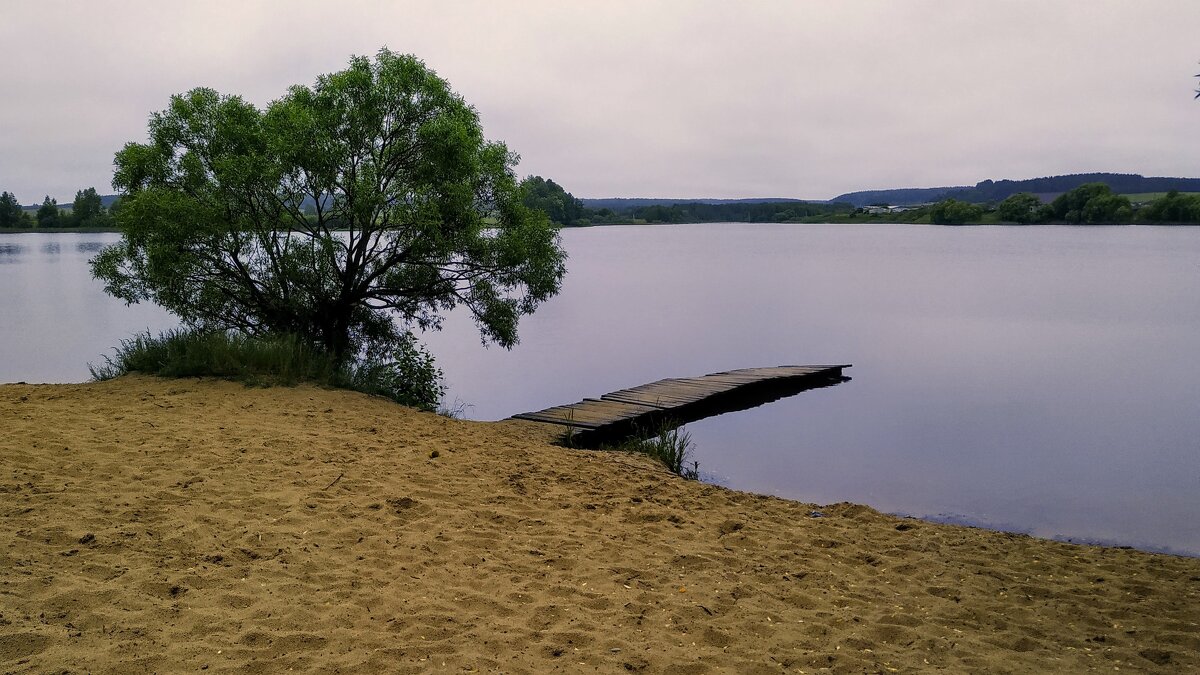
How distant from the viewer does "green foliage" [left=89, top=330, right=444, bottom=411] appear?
412 inches

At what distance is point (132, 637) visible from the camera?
12.7 ft

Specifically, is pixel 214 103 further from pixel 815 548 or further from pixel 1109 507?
pixel 1109 507

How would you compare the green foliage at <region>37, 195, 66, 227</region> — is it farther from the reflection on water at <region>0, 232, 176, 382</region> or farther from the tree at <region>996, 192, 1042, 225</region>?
the tree at <region>996, 192, 1042, 225</region>

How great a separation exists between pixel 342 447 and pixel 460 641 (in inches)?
160

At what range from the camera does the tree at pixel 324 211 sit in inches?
444

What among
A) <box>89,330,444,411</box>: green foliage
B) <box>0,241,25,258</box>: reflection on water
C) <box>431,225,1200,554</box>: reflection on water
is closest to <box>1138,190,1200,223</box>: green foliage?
<box>431,225,1200,554</box>: reflection on water

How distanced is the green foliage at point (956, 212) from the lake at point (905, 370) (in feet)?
237

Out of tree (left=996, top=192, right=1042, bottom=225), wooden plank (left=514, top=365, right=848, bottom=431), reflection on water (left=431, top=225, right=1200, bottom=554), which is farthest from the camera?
tree (left=996, top=192, right=1042, bottom=225)

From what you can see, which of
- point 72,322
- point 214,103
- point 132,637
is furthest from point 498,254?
point 72,322

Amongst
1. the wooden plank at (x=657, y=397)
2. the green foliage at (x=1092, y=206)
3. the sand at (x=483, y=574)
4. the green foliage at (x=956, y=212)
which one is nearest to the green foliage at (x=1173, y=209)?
the green foliage at (x=1092, y=206)

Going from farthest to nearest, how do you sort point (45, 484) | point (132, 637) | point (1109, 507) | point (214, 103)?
point (214, 103) < point (1109, 507) < point (45, 484) < point (132, 637)

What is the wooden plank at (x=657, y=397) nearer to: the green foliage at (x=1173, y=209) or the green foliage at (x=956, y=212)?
the green foliage at (x=1173, y=209)

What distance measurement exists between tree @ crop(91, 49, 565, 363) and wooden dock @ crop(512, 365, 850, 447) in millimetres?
2056

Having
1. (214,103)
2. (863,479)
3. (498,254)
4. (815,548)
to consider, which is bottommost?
(863,479)
